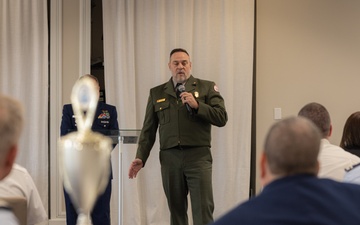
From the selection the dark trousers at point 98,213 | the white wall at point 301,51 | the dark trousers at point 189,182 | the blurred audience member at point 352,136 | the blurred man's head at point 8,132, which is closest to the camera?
the blurred man's head at point 8,132

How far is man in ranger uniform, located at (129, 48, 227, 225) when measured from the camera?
319 cm

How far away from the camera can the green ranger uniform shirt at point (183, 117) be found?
323 cm

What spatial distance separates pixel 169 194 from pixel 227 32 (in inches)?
73.4

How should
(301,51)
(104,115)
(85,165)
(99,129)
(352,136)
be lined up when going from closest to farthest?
(85,165) < (352,136) < (99,129) < (104,115) < (301,51)

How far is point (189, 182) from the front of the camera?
3.23 metres

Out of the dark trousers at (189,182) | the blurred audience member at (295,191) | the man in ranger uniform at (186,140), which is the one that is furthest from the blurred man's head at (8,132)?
the dark trousers at (189,182)

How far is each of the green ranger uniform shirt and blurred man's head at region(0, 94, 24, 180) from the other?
2101mm

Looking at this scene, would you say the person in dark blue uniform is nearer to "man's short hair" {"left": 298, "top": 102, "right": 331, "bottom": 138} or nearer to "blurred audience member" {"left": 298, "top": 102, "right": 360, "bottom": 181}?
"man's short hair" {"left": 298, "top": 102, "right": 331, "bottom": 138}

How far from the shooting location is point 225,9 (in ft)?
14.8

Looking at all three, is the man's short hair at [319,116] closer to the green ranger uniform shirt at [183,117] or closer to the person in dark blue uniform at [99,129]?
the green ranger uniform shirt at [183,117]

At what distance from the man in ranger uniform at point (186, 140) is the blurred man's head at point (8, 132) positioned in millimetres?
2035

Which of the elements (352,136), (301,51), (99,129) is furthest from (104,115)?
(301,51)

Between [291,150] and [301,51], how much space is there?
3.67m

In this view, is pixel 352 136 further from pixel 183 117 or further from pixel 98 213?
pixel 98 213
